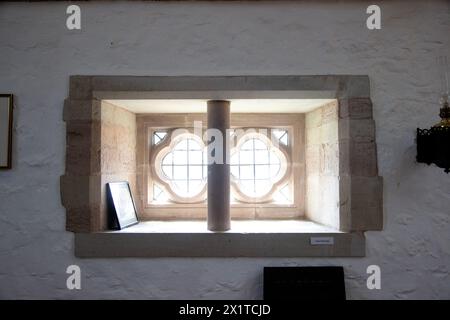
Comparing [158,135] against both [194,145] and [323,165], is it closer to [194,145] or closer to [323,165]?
[194,145]

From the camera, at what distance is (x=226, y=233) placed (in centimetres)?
235

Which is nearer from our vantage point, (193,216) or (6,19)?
(6,19)

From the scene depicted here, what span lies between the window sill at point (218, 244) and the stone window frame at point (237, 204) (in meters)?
0.67

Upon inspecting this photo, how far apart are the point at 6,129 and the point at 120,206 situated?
2.86ft

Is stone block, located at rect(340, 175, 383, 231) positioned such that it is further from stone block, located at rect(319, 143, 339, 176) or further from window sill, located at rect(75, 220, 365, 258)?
stone block, located at rect(319, 143, 339, 176)

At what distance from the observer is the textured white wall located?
2.33m

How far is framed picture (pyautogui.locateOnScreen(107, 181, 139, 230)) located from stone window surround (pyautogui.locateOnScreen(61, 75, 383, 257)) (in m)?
0.14

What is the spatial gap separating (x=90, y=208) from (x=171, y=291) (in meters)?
0.73

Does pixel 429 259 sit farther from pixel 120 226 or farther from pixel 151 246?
pixel 120 226

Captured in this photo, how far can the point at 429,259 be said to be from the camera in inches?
91.9

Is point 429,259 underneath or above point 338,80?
underneath

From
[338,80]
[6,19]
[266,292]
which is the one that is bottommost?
[266,292]
